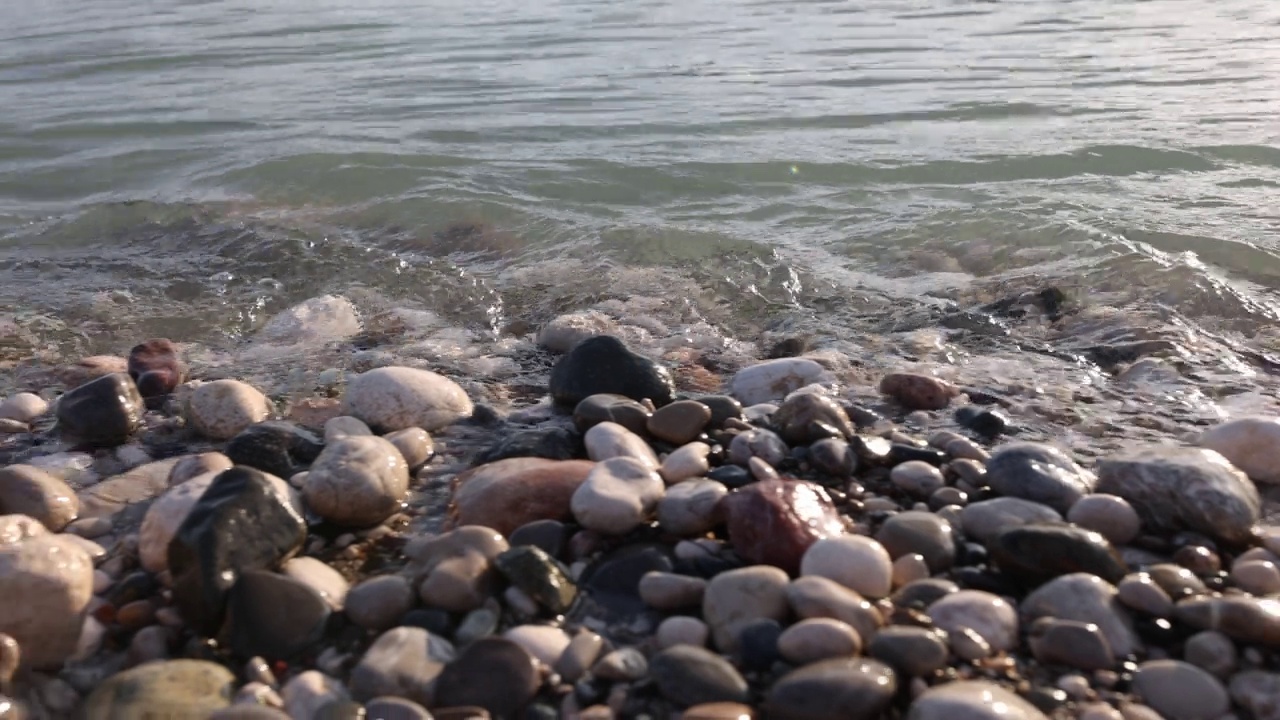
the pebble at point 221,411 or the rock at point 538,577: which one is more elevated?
the rock at point 538,577

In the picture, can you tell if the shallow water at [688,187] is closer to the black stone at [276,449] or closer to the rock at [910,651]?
the black stone at [276,449]

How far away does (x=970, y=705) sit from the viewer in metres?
1.83

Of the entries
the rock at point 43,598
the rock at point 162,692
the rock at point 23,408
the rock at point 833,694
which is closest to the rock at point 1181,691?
the rock at point 833,694

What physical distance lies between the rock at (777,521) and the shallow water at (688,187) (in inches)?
68.7

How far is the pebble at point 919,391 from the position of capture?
140 inches

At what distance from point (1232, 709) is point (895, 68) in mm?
9118

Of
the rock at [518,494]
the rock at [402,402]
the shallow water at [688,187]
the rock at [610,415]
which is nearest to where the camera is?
the rock at [518,494]

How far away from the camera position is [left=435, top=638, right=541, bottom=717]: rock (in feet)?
6.56

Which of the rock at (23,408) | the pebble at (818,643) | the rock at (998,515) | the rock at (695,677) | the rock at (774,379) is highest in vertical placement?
the pebble at (818,643)

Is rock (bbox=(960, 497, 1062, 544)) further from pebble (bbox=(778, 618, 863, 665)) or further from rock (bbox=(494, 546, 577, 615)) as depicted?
rock (bbox=(494, 546, 577, 615))

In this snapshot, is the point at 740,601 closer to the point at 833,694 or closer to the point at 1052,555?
the point at 833,694

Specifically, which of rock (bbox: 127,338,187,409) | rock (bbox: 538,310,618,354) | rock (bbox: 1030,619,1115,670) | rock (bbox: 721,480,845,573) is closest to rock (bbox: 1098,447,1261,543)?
rock (bbox: 1030,619,1115,670)

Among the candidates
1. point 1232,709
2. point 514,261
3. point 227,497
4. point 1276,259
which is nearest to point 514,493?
point 227,497

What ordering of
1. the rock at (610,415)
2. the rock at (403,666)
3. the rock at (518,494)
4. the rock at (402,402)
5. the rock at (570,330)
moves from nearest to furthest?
the rock at (403,666), the rock at (518,494), the rock at (610,415), the rock at (402,402), the rock at (570,330)
